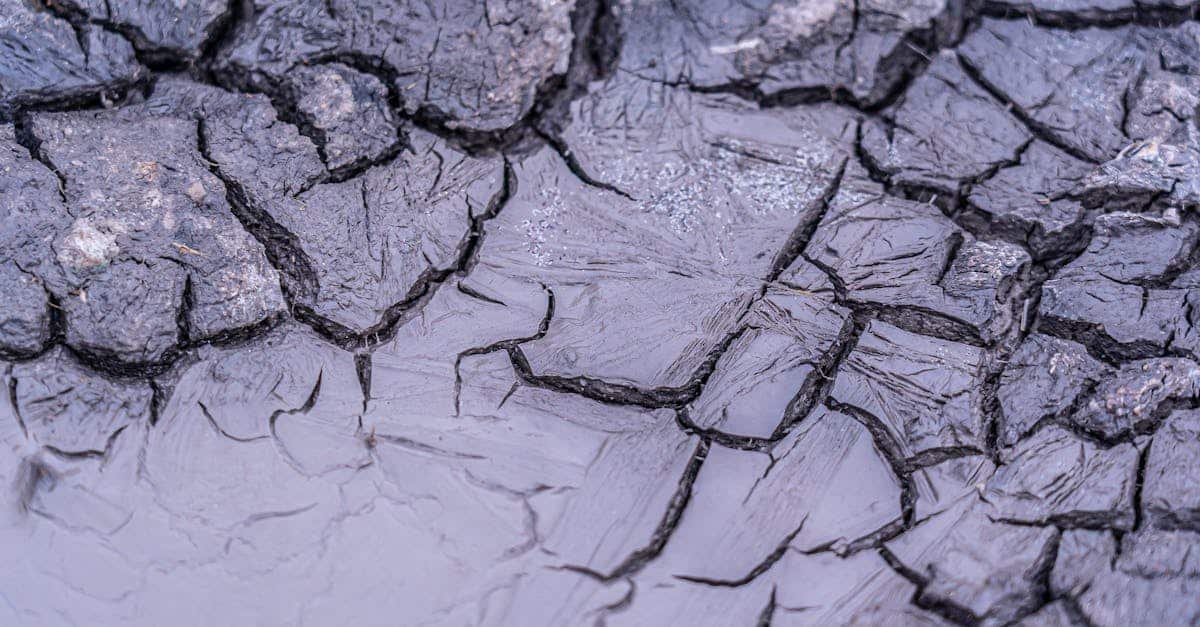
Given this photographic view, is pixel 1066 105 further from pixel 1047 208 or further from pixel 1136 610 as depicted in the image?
pixel 1136 610

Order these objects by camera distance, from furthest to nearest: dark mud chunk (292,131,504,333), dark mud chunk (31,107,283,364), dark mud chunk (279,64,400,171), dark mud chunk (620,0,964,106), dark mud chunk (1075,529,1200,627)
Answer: dark mud chunk (620,0,964,106)
dark mud chunk (279,64,400,171)
dark mud chunk (292,131,504,333)
dark mud chunk (31,107,283,364)
dark mud chunk (1075,529,1200,627)

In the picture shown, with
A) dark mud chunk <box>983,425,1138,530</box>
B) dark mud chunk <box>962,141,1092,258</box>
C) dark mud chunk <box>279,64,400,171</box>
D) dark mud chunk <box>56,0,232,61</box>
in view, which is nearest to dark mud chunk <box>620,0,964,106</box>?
dark mud chunk <box>962,141,1092,258</box>

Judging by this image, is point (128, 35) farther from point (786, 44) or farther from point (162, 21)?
point (786, 44)

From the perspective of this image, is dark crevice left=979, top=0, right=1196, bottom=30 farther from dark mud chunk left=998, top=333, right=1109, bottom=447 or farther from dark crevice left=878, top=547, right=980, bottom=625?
dark crevice left=878, top=547, right=980, bottom=625

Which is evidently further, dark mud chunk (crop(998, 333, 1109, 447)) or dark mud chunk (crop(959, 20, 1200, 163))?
dark mud chunk (crop(959, 20, 1200, 163))

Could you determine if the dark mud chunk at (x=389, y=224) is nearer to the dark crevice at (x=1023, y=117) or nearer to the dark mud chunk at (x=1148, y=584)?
the dark crevice at (x=1023, y=117)

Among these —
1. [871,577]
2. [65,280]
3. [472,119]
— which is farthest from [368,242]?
[871,577]

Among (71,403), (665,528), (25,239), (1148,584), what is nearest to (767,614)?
(665,528)

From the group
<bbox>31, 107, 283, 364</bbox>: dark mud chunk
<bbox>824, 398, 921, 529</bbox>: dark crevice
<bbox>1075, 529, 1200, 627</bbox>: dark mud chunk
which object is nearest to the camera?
<bbox>1075, 529, 1200, 627</bbox>: dark mud chunk
